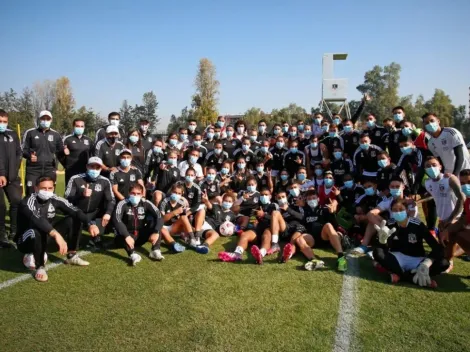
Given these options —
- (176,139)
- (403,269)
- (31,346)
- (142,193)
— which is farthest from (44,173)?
(403,269)

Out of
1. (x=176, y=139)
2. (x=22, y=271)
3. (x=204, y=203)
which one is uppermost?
(x=176, y=139)

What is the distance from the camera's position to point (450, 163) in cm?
703

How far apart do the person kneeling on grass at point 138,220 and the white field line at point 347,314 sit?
10.3 ft

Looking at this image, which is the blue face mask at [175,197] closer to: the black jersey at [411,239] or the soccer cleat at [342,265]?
the soccer cleat at [342,265]

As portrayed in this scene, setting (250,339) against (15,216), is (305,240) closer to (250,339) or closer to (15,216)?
(250,339)

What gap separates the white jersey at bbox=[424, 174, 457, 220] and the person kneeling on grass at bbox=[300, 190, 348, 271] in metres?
1.75

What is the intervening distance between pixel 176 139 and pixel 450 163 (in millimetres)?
6461

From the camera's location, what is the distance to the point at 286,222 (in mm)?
7238

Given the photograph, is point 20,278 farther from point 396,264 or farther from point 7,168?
point 396,264

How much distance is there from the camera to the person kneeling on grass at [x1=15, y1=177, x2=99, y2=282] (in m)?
5.55

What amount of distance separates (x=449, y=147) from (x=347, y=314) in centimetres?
449

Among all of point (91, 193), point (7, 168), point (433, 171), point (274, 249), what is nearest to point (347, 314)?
point (274, 249)

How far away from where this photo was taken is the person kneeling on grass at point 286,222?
668 cm

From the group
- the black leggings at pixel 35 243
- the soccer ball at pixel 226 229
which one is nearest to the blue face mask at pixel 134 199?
the black leggings at pixel 35 243
